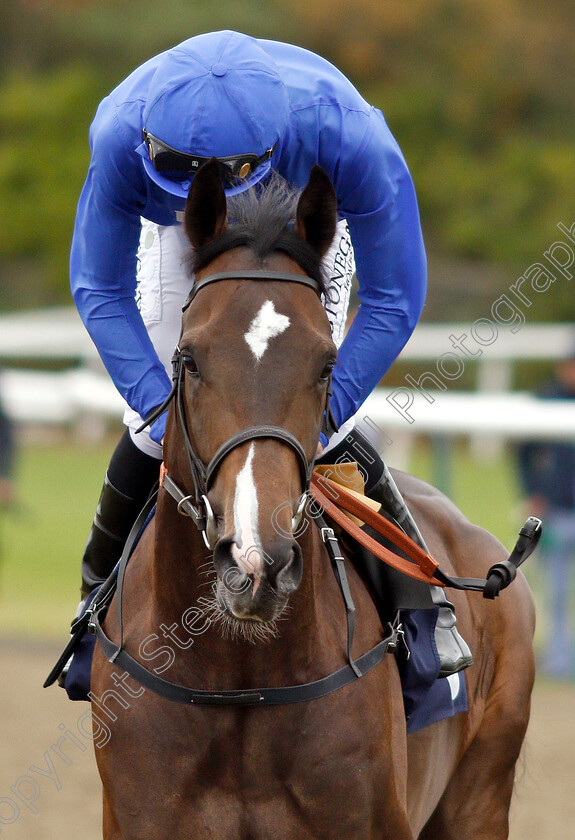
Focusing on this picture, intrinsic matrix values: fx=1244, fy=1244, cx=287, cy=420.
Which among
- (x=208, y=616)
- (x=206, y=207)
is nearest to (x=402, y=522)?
(x=208, y=616)

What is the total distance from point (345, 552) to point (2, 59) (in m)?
23.1

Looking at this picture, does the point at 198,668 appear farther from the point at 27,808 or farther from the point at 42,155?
the point at 42,155

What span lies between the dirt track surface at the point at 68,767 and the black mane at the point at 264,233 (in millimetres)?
2114

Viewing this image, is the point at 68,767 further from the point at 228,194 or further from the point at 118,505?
the point at 228,194

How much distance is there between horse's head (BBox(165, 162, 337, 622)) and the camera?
8.11 feet

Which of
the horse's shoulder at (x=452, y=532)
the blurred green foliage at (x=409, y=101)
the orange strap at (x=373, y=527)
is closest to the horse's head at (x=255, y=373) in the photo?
the orange strap at (x=373, y=527)

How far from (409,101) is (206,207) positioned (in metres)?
19.4

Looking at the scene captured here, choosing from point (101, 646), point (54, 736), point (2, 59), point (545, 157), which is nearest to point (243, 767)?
point (101, 646)

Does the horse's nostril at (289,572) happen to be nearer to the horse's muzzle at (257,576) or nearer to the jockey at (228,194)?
the horse's muzzle at (257,576)

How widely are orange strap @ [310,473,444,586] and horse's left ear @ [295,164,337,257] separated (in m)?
0.61

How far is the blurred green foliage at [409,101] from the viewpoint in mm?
20531

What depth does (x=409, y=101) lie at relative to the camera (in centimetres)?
2147

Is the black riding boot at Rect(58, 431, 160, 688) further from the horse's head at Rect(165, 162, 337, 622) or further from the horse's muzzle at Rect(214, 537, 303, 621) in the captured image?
the horse's muzzle at Rect(214, 537, 303, 621)

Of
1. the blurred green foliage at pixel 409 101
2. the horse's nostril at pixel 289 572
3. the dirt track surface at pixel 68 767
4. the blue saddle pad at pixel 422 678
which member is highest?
the horse's nostril at pixel 289 572
